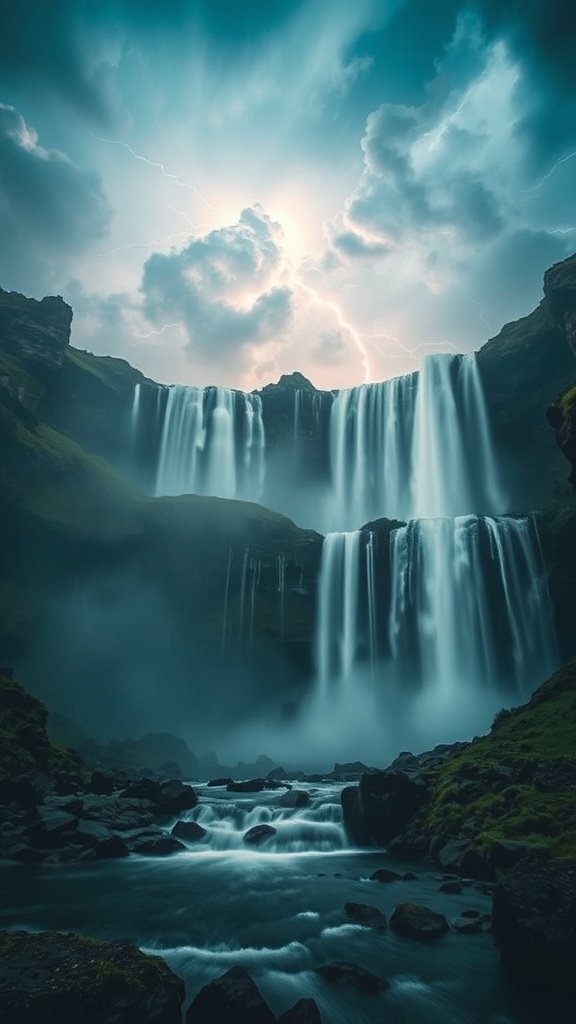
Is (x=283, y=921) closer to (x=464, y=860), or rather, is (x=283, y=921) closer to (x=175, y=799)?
(x=464, y=860)

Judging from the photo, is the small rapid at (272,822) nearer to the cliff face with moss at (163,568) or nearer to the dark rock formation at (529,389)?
the cliff face with moss at (163,568)

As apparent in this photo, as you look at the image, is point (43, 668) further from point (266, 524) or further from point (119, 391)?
point (119, 391)

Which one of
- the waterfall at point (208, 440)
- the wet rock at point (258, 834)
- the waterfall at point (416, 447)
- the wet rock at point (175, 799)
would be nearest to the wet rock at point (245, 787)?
the wet rock at point (175, 799)

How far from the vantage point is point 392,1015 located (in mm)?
8734

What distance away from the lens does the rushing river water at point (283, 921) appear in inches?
365

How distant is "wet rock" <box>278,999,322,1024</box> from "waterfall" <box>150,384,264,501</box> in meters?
78.0

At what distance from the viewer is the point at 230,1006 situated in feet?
24.4

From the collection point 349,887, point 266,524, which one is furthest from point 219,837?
point 266,524

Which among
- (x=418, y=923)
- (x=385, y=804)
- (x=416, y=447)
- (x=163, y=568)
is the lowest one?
(x=418, y=923)

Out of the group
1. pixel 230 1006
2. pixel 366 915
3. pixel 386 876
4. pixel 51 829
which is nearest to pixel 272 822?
pixel 51 829

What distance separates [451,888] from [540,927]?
6.47 m

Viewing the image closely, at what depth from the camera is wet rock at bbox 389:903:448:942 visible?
11664mm

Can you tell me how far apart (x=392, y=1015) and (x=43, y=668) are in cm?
6020

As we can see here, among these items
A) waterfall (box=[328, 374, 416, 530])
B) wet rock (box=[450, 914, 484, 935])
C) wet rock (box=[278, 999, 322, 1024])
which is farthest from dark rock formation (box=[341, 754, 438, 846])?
waterfall (box=[328, 374, 416, 530])
